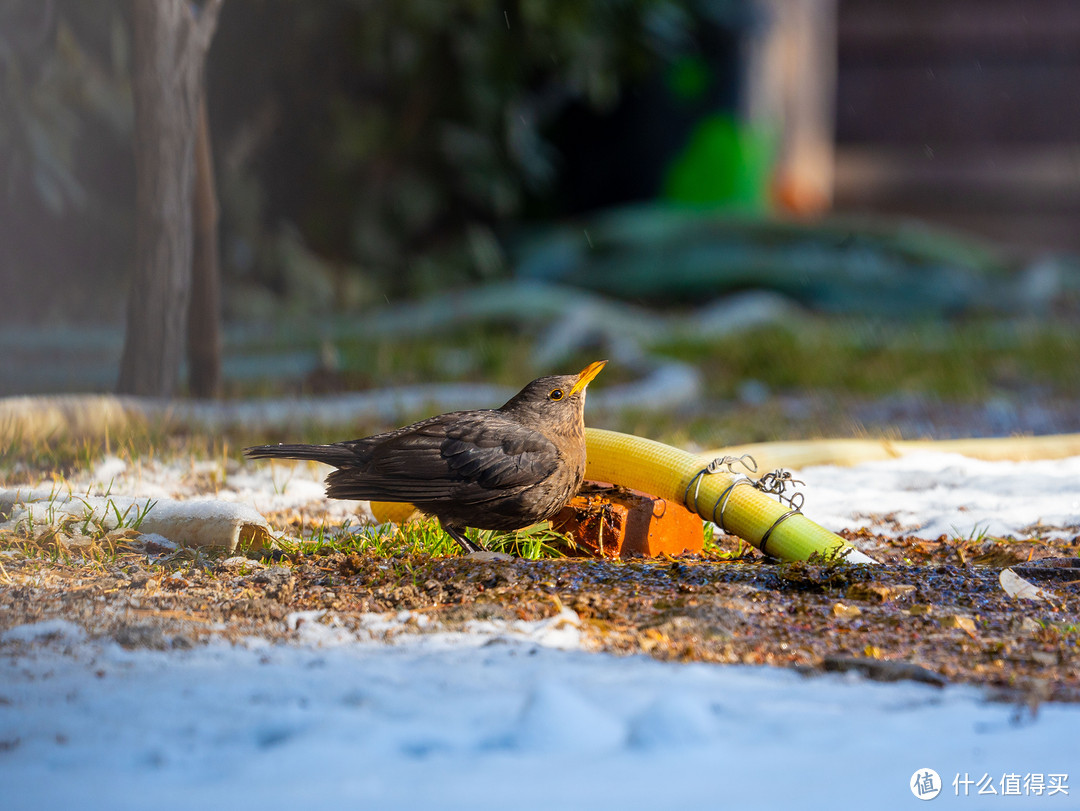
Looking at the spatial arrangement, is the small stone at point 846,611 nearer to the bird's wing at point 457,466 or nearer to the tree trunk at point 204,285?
the bird's wing at point 457,466

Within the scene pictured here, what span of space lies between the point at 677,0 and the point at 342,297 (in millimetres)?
3211

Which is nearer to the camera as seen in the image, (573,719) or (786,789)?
(786,789)

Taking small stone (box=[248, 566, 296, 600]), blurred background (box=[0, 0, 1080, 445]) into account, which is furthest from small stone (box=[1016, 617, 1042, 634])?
blurred background (box=[0, 0, 1080, 445])

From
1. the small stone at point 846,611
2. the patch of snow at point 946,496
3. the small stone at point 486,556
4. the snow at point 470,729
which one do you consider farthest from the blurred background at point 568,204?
the snow at point 470,729

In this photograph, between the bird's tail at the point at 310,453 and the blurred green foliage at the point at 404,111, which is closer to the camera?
the bird's tail at the point at 310,453

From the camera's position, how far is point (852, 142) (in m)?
8.48

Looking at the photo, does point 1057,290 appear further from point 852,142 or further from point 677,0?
point 677,0

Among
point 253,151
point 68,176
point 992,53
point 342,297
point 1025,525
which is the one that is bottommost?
point 1025,525

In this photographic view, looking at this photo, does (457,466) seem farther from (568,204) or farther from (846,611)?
(568,204)

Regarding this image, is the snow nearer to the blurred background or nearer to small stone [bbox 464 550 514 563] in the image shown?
small stone [bbox 464 550 514 563]

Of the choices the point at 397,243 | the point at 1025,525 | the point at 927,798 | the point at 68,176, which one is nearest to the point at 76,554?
the point at 927,798

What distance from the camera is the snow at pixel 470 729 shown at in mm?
1286

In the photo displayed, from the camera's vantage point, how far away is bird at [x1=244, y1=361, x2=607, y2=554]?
6.57ft

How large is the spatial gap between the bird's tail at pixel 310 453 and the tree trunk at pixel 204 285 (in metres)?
1.51
